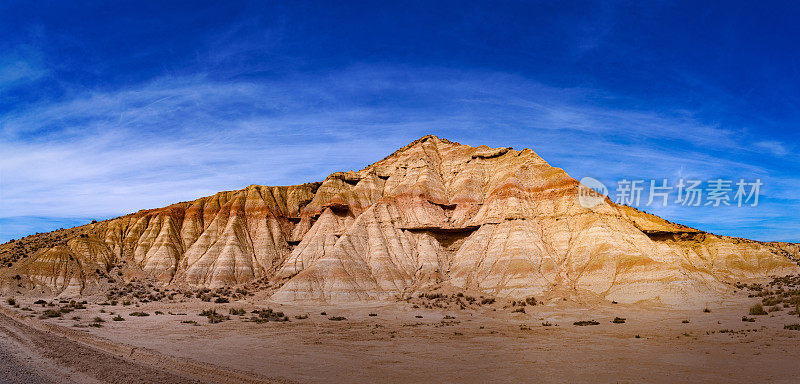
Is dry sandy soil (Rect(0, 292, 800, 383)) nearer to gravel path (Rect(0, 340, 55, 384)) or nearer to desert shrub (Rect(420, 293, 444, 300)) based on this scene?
gravel path (Rect(0, 340, 55, 384))

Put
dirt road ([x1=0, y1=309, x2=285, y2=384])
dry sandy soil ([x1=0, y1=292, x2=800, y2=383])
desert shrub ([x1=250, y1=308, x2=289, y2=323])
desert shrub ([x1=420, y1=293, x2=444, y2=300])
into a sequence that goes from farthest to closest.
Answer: desert shrub ([x1=420, y1=293, x2=444, y2=300]) → desert shrub ([x1=250, y1=308, x2=289, y2=323]) → dry sandy soil ([x1=0, y1=292, x2=800, y2=383]) → dirt road ([x1=0, y1=309, x2=285, y2=384])

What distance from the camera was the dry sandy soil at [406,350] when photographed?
12.9 m

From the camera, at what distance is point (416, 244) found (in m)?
52.9

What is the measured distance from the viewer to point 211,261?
55000 millimetres

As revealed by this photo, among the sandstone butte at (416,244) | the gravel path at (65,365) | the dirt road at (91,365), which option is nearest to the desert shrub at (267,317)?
the sandstone butte at (416,244)

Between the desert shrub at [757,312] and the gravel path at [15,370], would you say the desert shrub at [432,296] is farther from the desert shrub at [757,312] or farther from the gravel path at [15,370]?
the gravel path at [15,370]

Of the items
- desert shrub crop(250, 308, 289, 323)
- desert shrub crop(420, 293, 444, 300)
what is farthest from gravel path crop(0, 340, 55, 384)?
desert shrub crop(420, 293, 444, 300)

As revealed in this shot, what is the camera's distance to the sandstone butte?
133ft

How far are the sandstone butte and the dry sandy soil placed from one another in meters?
11.8

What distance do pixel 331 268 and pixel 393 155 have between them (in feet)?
115

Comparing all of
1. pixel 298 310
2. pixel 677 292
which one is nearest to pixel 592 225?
pixel 677 292

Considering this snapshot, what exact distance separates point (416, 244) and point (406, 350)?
35.2 meters

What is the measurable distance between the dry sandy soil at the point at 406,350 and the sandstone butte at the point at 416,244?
38.6ft

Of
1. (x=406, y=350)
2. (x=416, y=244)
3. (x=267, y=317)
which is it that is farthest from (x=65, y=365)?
(x=416, y=244)
